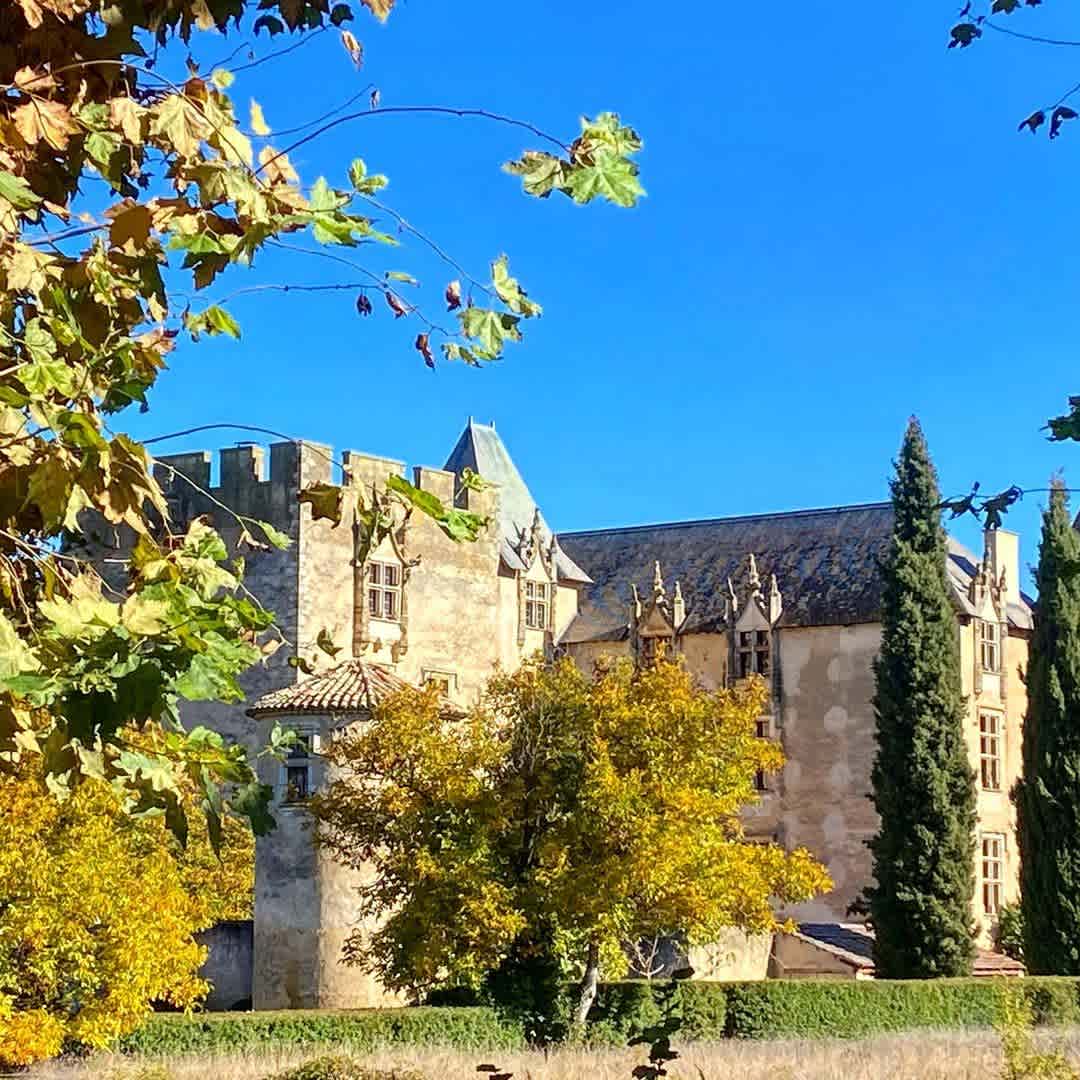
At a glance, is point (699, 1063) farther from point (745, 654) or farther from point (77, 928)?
point (745, 654)

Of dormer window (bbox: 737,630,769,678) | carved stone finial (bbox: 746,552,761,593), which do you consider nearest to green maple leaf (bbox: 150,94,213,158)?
carved stone finial (bbox: 746,552,761,593)

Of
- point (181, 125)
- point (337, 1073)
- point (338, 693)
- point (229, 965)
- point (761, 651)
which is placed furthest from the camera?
point (761, 651)

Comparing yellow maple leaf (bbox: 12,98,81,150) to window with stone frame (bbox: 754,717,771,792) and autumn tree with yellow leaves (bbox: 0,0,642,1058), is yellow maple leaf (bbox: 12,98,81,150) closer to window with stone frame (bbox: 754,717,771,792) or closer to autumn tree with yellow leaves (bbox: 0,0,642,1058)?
autumn tree with yellow leaves (bbox: 0,0,642,1058)

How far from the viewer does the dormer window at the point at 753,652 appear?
1688 inches

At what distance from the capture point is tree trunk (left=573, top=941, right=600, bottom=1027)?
83.3 feet

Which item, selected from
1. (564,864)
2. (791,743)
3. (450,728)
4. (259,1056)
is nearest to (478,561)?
(791,743)

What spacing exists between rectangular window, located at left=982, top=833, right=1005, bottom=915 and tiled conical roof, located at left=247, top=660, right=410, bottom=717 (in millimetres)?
18705

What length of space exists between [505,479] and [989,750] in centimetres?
1332

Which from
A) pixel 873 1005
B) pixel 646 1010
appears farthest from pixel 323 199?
pixel 873 1005

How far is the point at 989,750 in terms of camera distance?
4288 centimetres

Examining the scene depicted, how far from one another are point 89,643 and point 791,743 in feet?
127

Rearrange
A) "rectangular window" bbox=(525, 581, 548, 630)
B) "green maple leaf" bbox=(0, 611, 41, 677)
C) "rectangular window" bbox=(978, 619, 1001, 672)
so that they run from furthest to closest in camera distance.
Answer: "rectangular window" bbox=(525, 581, 548, 630) < "rectangular window" bbox=(978, 619, 1001, 672) < "green maple leaf" bbox=(0, 611, 41, 677)

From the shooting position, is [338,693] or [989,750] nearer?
[338,693]

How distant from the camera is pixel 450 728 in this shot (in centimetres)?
2667
